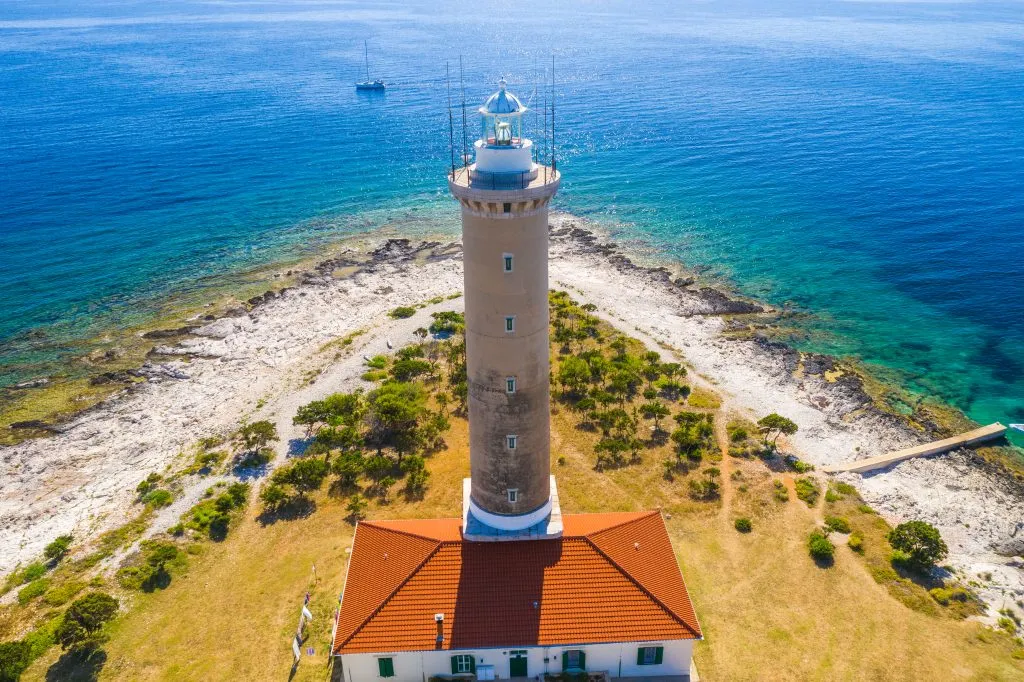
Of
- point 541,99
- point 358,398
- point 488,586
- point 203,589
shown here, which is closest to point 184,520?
point 203,589

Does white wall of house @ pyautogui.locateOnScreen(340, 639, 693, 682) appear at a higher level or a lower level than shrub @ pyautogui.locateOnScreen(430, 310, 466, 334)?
lower

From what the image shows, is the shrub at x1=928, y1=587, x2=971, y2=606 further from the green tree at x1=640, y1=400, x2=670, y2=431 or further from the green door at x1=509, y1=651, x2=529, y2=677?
the green door at x1=509, y1=651, x2=529, y2=677

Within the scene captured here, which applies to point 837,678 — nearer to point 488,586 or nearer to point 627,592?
point 627,592

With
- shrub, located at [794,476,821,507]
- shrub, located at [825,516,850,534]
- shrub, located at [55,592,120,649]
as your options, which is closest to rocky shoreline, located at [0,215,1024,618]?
shrub, located at [794,476,821,507]

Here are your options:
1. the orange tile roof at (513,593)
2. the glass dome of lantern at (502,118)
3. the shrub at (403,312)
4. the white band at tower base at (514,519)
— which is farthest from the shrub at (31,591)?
the shrub at (403,312)

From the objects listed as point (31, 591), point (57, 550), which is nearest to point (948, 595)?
point (31, 591)
